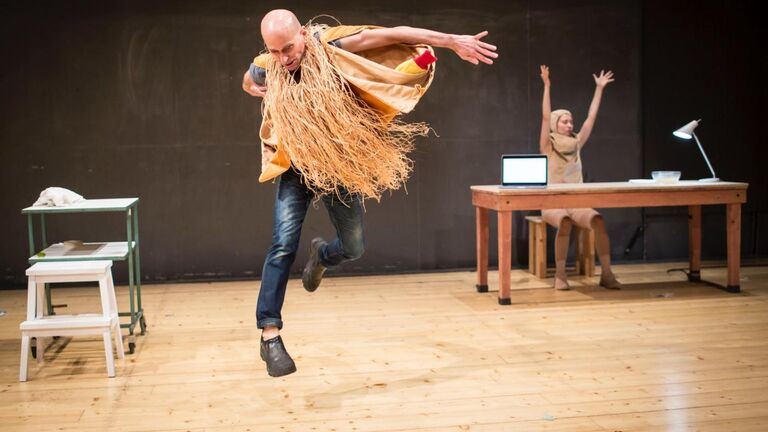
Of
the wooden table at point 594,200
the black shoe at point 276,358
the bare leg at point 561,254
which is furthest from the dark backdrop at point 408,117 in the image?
the black shoe at point 276,358

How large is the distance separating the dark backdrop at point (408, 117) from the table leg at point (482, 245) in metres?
1.00

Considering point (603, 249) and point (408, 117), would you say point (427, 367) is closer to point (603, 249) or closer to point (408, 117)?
point (603, 249)

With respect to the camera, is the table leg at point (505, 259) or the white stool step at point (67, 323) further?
the table leg at point (505, 259)

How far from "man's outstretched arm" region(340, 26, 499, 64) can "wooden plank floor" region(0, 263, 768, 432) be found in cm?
140

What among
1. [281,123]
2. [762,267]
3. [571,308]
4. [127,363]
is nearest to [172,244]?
[127,363]

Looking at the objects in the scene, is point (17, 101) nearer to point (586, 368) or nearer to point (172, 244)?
point (172, 244)

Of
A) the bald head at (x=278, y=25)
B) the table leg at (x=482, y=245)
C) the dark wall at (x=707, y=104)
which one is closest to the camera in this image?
the bald head at (x=278, y=25)

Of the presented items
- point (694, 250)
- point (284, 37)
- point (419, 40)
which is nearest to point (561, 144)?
point (694, 250)

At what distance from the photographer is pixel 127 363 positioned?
3.80 metres

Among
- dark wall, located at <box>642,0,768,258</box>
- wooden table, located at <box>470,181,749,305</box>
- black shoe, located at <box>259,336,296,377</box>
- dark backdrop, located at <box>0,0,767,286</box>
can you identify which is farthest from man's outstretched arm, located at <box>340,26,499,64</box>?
dark wall, located at <box>642,0,768,258</box>

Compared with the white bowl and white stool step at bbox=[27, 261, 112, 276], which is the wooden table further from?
white stool step at bbox=[27, 261, 112, 276]

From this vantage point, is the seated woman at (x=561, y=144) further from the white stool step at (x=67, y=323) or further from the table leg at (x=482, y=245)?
the white stool step at (x=67, y=323)

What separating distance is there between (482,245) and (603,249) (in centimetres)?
89

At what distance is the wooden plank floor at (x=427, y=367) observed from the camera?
116 inches
